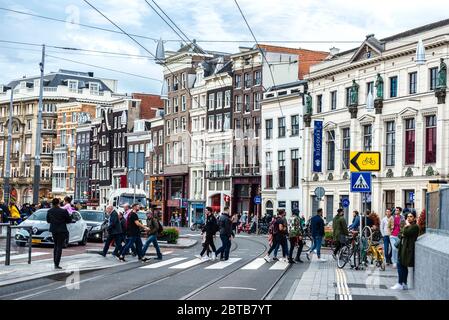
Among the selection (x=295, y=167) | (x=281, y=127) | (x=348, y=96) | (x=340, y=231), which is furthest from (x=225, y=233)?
(x=281, y=127)

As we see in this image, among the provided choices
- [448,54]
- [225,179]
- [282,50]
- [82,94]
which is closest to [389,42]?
[448,54]

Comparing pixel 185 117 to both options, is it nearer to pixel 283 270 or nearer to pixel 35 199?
pixel 35 199

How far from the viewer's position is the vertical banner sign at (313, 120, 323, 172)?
6800 centimetres

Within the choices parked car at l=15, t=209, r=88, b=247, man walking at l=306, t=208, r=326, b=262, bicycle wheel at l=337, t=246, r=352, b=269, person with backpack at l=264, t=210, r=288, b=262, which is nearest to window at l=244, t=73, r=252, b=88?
parked car at l=15, t=209, r=88, b=247

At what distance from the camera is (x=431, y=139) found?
54938 mm

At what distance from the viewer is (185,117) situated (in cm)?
9369

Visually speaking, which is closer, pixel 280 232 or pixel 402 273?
pixel 402 273

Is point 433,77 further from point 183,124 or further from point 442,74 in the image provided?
point 183,124

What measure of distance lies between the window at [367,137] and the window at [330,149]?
4501mm

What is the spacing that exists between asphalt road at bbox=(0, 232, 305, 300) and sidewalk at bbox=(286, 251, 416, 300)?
0.48 m

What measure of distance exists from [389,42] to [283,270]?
121 feet

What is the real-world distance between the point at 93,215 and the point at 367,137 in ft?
88.9

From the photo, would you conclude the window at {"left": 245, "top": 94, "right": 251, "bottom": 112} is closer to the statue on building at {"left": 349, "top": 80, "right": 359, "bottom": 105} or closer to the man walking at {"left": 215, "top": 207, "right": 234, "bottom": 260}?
the statue on building at {"left": 349, "top": 80, "right": 359, "bottom": 105}

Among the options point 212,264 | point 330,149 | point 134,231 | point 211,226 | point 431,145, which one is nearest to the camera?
point 212,264
